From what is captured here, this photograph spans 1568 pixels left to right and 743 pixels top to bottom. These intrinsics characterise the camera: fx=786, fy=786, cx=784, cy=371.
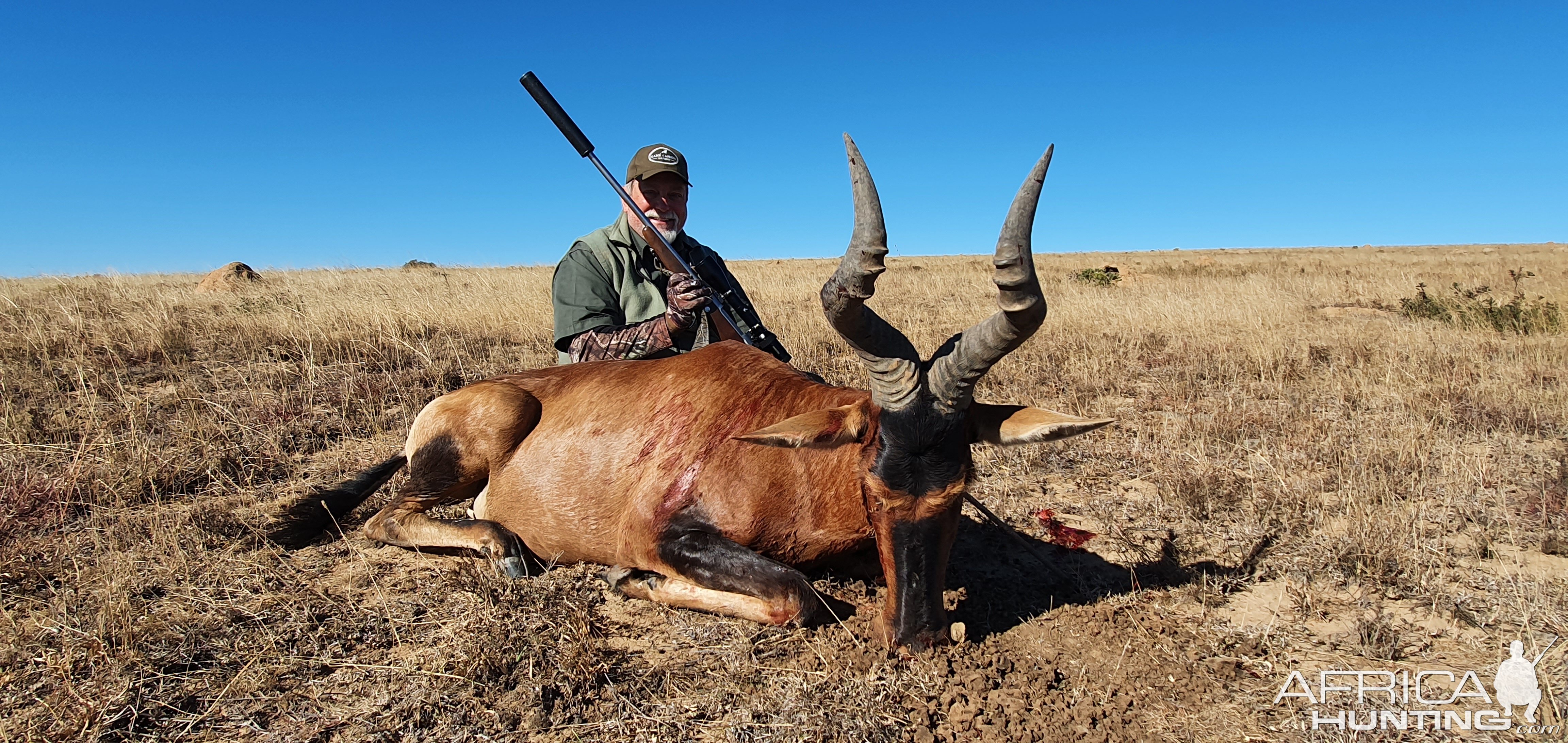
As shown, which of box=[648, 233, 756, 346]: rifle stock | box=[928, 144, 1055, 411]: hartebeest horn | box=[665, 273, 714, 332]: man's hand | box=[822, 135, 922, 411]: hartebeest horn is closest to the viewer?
box=[928, 144, 1055, 411]: hartebeest horn

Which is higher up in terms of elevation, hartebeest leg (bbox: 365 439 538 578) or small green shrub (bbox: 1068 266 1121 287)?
small green shrub (bbox: 1068 266 1121 287)

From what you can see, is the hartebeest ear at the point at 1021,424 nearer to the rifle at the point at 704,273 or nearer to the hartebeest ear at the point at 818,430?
Result: the hartebeest ear at the point at 818,430

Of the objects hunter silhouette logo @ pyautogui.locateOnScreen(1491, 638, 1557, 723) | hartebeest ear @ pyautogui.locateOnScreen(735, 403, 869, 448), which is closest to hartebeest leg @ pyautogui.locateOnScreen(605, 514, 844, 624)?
hartebeest ear @ pyautogui.locateOnScreen(735, 403, 869, 448)

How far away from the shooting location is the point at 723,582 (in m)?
3.53

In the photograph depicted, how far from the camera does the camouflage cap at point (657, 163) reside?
5.68m

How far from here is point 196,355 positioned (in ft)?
26.1

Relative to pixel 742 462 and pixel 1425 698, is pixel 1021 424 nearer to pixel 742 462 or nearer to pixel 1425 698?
pixel 742 462

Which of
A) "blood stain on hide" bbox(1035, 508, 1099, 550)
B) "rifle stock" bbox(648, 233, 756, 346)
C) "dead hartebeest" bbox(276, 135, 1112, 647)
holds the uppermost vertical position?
"rifle stock" bbox(648, 233, 756, 346)

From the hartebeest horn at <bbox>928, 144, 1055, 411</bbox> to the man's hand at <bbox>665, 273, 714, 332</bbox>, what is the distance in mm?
2156

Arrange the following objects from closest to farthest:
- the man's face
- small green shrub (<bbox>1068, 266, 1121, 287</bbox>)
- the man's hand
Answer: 1. the man's hand
2. the man's face
3. small green shrub (<bbox>1068, 266, 1121, 287</bbox>)

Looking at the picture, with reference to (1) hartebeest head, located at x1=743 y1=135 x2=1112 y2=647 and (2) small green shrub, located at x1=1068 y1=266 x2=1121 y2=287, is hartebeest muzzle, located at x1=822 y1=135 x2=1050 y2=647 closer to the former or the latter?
(1) hartebeest head, located at x1=743 y1=135 x2=1112 y2=647

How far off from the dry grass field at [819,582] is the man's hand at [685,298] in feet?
5.99

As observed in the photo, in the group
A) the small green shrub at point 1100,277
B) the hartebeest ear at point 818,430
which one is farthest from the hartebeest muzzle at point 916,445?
the small green shrub at point 1100,277

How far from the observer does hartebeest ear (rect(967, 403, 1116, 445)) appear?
311cm
